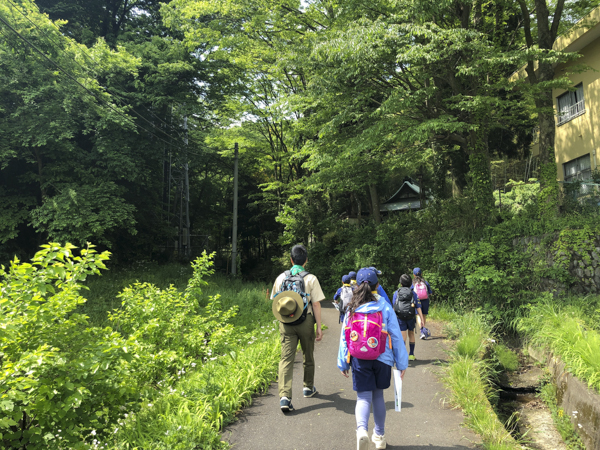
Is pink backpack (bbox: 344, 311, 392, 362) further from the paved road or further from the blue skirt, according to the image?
the paved road

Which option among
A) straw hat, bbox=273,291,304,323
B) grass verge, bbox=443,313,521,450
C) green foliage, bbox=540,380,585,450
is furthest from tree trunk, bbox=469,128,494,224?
straw hat, bbox=273,291,304,323

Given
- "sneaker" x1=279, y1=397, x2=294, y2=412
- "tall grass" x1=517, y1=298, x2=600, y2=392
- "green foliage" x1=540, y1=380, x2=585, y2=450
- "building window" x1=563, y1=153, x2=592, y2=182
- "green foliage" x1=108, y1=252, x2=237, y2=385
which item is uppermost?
"building window" x1=563, y1=153, x2=592, y2=182

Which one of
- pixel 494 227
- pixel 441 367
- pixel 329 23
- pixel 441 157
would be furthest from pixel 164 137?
pixel 441 367

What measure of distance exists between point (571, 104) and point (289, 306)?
63.1 ft

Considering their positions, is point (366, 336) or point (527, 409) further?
point (527, 409)

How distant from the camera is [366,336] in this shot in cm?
357

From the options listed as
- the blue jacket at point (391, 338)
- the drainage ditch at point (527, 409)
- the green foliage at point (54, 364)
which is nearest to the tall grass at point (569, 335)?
the drainage ditch at point (527, 409)

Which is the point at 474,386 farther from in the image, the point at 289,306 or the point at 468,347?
the point at 289,306

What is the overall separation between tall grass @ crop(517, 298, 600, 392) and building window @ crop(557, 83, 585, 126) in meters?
11.2

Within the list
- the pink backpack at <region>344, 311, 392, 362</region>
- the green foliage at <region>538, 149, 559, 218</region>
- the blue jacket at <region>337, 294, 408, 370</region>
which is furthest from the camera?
the green foliage at <region>538, 149, 559, 218</region>

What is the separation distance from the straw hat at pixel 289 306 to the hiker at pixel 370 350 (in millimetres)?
890

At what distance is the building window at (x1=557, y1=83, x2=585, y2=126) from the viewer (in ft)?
55.4

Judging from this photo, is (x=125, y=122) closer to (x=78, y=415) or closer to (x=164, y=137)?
(x=164, y=137)

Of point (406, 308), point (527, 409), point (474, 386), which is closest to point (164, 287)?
point (406, 308)
